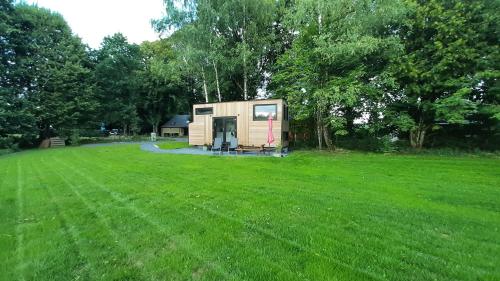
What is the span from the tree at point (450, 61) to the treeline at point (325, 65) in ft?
0.16

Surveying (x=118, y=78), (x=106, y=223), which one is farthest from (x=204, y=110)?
(x=118, y=78)

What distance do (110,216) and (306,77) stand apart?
1145 cm

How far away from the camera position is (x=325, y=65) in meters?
13.1

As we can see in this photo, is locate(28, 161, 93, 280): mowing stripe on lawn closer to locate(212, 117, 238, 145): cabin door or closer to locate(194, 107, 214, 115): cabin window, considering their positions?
locate(212, 117, 238, 145): cabin door

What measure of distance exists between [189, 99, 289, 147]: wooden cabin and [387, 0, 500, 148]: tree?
5.57 metres

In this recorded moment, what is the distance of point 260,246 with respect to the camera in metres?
2.86

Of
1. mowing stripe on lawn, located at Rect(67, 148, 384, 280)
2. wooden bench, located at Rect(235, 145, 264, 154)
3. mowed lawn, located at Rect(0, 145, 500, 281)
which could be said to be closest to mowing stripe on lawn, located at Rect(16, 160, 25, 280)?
mowed lawn, located at Rect(0, 145, 500, 281)

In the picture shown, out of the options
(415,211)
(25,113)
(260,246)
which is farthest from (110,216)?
(25,113)

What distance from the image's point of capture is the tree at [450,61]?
11438 millimetres

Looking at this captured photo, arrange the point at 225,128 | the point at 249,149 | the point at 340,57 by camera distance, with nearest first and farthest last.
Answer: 1. the point at 340,57
2. the point at 249,149
3. the point at 225,128

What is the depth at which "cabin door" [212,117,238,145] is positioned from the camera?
1535 cm

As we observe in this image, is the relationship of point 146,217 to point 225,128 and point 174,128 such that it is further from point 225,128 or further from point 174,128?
point 174,128

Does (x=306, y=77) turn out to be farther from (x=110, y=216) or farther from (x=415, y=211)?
(x=110, y=216)

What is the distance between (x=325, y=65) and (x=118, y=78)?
2627 cm
